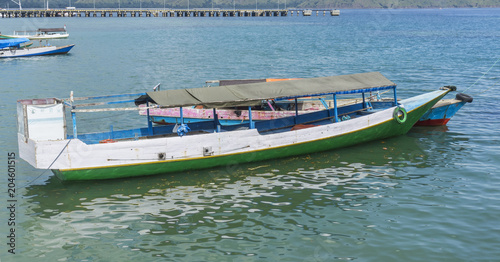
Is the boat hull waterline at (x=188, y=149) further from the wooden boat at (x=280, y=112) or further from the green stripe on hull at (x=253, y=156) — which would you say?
the wooden boat at (x=280, y=112)

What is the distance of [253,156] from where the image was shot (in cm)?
1894

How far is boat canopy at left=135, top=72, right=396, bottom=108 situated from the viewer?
17984mm

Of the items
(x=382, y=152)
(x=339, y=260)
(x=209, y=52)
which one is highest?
(x=209, y=52)

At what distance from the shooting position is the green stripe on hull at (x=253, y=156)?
55.9 ft

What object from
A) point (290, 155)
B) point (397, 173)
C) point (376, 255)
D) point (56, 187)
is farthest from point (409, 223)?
point (56, 187)

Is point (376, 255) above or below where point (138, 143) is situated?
below

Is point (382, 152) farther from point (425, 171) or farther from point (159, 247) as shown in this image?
point (159, 247)

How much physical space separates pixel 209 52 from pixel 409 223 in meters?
49.3

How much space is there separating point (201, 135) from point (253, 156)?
229 centimetres

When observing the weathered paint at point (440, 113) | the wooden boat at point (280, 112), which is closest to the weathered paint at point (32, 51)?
the wooden boat at point (280, 112)

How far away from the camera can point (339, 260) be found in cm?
1240

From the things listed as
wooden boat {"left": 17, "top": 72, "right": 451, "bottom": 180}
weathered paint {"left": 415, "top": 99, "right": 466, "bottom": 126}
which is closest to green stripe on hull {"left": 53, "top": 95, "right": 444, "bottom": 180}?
wooden boat {"left": 17, "top": 72, "right": 451, "bottom": 180}

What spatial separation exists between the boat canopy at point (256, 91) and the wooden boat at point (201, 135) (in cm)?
4

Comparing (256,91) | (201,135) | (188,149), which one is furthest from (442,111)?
(188,149)
